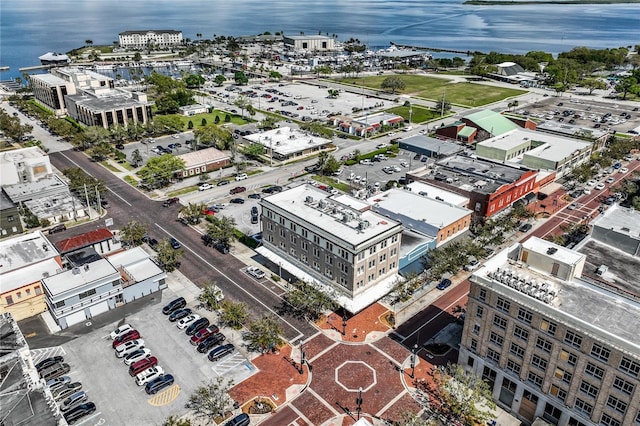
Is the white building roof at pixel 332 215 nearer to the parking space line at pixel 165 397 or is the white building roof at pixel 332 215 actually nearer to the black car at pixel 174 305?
the black car at pixel 174 305

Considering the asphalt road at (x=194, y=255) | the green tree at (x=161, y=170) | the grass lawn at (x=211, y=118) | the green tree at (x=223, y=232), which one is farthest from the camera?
the grass lawn at (x=211, y=118)

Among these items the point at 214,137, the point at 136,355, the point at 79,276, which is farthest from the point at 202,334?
the point at 214,137

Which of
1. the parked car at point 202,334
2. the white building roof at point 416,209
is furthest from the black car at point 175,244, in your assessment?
the white building roof at point 416,209

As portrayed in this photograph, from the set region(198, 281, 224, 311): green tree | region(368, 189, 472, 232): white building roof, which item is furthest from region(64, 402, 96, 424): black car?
region(368, 189, 472, 232): white building roof

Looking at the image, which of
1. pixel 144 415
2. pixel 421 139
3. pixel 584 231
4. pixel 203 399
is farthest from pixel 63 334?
pixel 421 139

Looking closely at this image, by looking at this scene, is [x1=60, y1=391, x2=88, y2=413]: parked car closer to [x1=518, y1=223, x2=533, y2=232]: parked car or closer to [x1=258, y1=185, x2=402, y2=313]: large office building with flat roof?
[x1=258, y1=185, x2=402, y2=313]: large office building with flat roof

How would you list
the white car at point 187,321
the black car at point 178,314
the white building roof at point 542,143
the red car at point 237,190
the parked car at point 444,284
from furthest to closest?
the white building roof at point 542,143 < the red car at point 237,190 < the parked car at point 444,284 < the black car at point 178,314 < the white car at point 187,321

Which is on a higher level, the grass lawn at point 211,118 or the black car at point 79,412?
the grass lawn at point 211,118
